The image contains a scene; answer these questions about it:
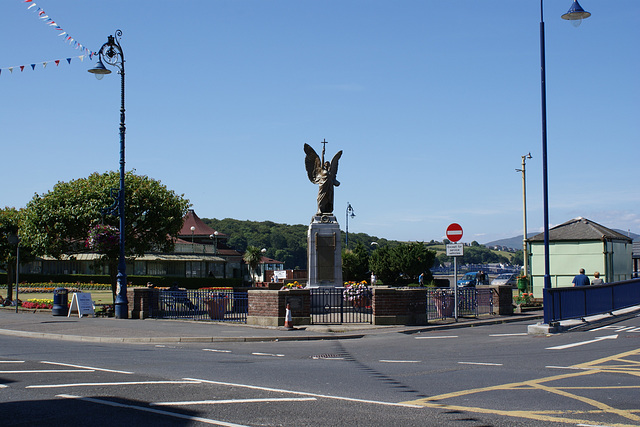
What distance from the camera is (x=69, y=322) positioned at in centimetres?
2266

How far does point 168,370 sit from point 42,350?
213 inches

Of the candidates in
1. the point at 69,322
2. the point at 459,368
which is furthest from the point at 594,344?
the point at 69,322

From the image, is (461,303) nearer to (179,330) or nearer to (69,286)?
(179,330)

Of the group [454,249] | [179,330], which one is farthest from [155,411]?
[454,249]

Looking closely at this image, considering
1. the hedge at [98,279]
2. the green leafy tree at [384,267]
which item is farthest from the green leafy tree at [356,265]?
the hedge at [98,279]

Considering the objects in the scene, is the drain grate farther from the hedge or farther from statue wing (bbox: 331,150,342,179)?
the hedge

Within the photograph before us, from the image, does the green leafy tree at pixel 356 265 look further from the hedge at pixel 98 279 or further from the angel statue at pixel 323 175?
the angel statue at pixel 323 175

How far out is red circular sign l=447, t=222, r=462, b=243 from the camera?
21.8m

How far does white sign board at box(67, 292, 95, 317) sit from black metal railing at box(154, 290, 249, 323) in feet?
9.75

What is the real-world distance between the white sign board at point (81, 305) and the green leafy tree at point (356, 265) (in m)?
41.2

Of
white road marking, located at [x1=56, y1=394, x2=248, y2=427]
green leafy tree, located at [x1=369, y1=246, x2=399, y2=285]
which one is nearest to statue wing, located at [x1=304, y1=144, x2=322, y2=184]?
white road marking, located at [x1=56, y1=394, x2=248, y2=427]

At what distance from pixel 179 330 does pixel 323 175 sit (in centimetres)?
1261

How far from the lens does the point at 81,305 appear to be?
25.3 metres

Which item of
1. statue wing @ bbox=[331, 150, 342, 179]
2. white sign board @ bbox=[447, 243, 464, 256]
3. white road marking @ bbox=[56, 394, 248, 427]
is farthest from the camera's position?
statue wing @ bbox=[331, 150, 342, 179]
